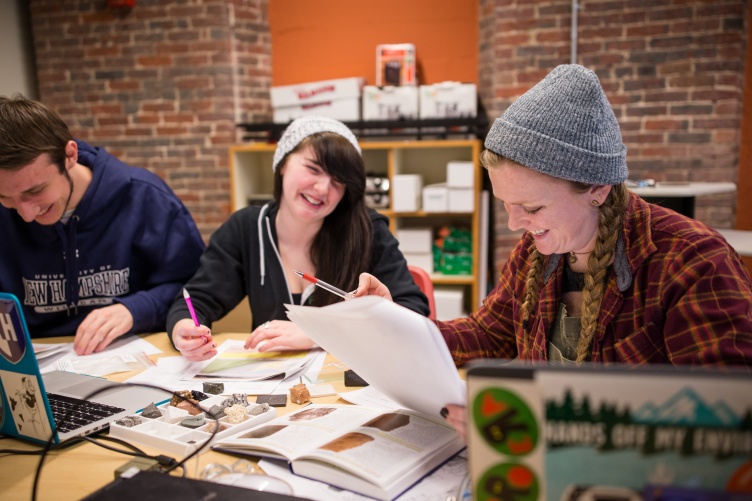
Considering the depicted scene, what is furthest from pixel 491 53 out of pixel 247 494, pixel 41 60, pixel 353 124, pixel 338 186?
pixel 247 494

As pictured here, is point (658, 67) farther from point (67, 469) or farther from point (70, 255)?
point (67, 469)

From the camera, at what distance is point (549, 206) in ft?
3.82

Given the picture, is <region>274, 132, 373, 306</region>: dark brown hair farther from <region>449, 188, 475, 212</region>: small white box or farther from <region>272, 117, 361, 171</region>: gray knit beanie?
<region>449, 188, 475, 212</region>: small white box

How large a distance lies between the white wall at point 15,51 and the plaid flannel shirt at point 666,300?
4.27 m

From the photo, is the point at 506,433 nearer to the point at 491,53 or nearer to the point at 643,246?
the point at 643,246

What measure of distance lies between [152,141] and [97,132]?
0.44 m

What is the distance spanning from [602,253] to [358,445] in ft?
2.00

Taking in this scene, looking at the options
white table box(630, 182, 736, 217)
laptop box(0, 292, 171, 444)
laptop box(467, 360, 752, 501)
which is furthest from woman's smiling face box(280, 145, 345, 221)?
white table box(630, 182, 736, 217)

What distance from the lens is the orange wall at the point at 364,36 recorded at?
4.03 metres

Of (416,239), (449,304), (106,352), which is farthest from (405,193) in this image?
(106,352)

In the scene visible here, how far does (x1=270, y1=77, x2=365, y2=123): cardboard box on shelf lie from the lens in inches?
148

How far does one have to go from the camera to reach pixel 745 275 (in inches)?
42.0

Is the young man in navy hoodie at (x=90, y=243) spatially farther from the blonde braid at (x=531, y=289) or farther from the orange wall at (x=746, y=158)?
the orange wall at (x=746, y=158)

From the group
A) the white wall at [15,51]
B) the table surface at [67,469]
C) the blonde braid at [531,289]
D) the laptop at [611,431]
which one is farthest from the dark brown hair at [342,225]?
the white wall at [15,51]
